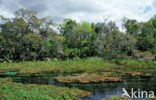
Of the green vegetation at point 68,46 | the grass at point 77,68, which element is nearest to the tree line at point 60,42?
the green vegetation at point 68,46

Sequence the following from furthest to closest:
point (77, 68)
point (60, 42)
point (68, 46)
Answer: point (68, 46) → point (60, 42) → point (77, 68)

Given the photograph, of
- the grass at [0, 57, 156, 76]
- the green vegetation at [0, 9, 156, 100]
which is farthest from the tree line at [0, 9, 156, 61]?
the grass at [0, 57, 156, 76]

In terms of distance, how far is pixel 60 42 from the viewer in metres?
35.3

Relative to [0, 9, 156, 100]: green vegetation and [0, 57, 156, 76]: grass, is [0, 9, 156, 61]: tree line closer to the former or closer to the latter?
[0, 9, 156, 100]: green vegetation

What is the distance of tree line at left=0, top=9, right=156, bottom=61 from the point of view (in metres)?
31.0

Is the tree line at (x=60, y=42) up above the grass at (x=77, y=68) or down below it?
above

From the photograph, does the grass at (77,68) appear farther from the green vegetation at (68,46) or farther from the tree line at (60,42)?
the tree line at (60,42)

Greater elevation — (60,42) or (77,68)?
(60,42)

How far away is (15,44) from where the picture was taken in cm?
3064

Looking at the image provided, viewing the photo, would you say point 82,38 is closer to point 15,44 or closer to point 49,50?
point 49,50

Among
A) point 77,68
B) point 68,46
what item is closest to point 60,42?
point 68,46

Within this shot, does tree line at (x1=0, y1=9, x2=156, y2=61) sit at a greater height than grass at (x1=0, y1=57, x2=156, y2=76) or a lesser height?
greater

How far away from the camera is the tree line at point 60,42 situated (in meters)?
31.0

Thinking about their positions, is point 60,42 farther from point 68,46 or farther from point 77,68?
point 77,68
